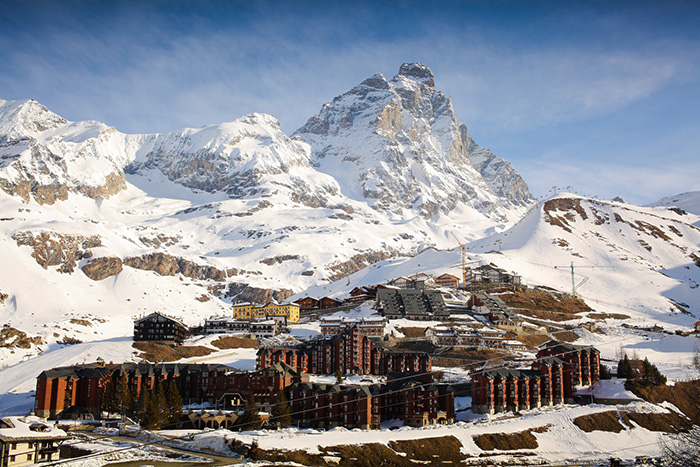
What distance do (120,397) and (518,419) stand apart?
48.5m

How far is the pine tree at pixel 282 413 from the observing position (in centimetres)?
7625

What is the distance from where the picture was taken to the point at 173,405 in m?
75.6

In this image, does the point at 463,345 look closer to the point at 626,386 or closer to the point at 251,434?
the point at 626,386

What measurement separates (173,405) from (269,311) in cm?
7704

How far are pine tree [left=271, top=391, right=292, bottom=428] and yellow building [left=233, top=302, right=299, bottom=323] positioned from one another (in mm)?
69028

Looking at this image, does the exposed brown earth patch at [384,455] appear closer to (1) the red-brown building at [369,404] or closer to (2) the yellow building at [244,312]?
(1) the red-brown building at [369,404]

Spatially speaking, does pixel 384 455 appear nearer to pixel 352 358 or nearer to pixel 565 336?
pixel 352 358

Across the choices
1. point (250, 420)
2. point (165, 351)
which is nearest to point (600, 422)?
point (250, 420)

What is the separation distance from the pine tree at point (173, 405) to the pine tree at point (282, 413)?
10841mm

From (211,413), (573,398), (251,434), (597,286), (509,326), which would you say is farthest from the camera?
(597,286)

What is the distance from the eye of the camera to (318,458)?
209ft

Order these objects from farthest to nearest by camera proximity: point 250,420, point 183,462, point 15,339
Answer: point 15,339
point 250,420
point 183,462

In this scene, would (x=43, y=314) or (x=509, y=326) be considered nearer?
(x=509, y=326)

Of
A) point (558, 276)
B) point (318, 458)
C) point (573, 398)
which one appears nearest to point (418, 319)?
point (573, 398)
